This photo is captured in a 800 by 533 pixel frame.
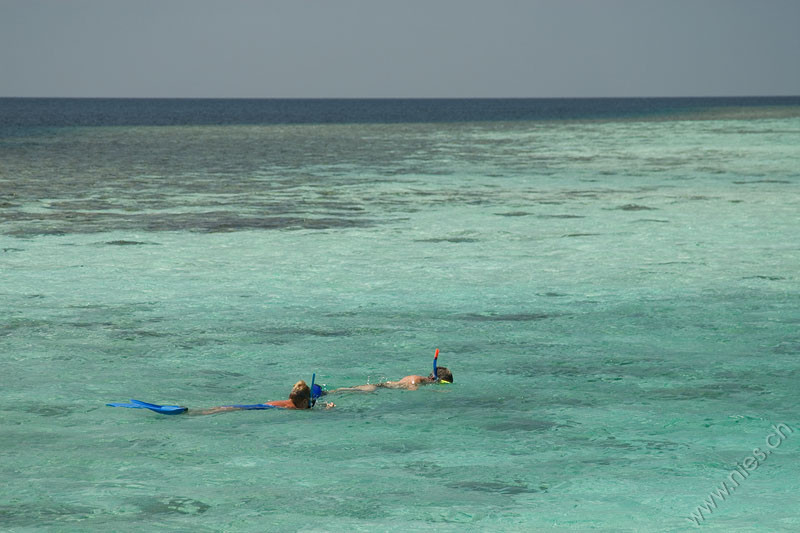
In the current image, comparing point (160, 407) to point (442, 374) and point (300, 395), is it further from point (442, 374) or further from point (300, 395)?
point (442, 374)

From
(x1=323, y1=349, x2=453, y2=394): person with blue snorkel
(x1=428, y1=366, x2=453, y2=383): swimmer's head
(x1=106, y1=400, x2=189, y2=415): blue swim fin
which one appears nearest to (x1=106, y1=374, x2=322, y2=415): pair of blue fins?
(x1=106, y1=400, x2=189, y2=415): blue swim fin

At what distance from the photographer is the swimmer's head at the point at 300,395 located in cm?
930

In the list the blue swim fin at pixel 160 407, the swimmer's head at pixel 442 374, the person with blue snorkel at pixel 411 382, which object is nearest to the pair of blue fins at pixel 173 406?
the blue swim fin at pixel 160 407

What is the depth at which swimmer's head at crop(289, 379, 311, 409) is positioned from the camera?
9297mm

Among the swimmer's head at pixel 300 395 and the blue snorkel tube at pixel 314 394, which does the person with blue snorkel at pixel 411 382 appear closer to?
the blue snorkel tube at pixel 314 394

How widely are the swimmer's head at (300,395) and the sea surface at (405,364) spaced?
0.09m

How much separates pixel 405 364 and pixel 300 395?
79.2 inches

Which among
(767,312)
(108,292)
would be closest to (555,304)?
(767,312)

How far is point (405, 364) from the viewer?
437 inches

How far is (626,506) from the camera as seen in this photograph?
23.9 ft

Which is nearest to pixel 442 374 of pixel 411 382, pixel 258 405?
pixel 411 382

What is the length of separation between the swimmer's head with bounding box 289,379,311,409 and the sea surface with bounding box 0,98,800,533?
90mm

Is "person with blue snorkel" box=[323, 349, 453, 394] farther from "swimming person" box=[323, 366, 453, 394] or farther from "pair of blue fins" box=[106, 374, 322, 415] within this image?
"pair of blue fins" box=[106, 374, 322, 415]

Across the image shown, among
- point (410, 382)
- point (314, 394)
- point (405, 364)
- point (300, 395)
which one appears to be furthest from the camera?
point (405, 364)
